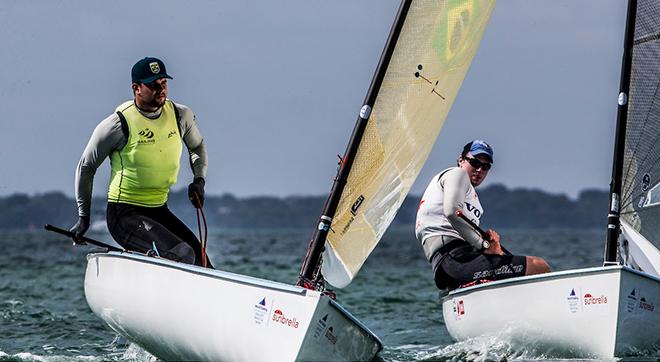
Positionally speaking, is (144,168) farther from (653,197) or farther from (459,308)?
(653,197)

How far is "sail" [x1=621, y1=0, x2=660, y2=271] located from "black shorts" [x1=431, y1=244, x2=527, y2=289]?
1.02 m

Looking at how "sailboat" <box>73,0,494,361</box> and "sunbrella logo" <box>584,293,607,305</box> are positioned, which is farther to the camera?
"sunbrella logo" <box>584,293,607,305</box>

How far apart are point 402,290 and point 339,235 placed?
8.84m

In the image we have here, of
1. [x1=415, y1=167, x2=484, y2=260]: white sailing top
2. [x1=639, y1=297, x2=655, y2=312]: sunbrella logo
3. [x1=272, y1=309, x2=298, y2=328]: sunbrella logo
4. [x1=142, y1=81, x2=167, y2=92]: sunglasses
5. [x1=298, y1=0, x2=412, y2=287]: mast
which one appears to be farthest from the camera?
[x1=415, y1=167, x2=484, y2=260]: white sailing top

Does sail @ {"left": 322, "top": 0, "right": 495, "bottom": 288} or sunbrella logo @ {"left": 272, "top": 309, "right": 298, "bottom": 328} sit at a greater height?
sail @ {"left": 322, "top": 0, "right": 495, "bottom": 288}

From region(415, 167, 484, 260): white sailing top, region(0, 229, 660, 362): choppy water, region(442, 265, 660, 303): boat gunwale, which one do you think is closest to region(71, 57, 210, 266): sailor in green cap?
region(0, 229, 660, 362): choppy water

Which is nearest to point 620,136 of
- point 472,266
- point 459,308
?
point 472,266

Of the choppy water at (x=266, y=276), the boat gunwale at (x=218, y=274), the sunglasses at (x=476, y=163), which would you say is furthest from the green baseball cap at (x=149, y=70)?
the sunglasses at (x=476, y=163)

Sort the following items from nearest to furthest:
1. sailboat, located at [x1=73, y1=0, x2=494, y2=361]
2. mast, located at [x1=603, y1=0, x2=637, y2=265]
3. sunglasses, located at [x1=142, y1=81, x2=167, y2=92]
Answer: sailboat, located at [x1=73, y1=0, x2=494, y2=361], sunglasses, located at [x1=142, y1=81, x2=167, y2=92], mast, located at [x1=603, y1=0, x2=637, y2=265]

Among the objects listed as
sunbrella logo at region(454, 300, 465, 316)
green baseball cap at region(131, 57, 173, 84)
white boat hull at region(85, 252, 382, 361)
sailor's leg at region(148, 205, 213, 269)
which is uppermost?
green baseball cap at region(131, 57, 173, 84)

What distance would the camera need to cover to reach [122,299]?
7.45 meters

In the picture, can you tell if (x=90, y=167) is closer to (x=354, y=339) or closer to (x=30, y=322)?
(x=354, y=339)

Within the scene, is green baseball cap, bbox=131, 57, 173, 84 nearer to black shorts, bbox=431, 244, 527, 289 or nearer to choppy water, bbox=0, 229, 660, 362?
choppy water, bbox=0, 229, 660, 362

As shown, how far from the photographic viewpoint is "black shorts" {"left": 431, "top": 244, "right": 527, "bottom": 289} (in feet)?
26.7
